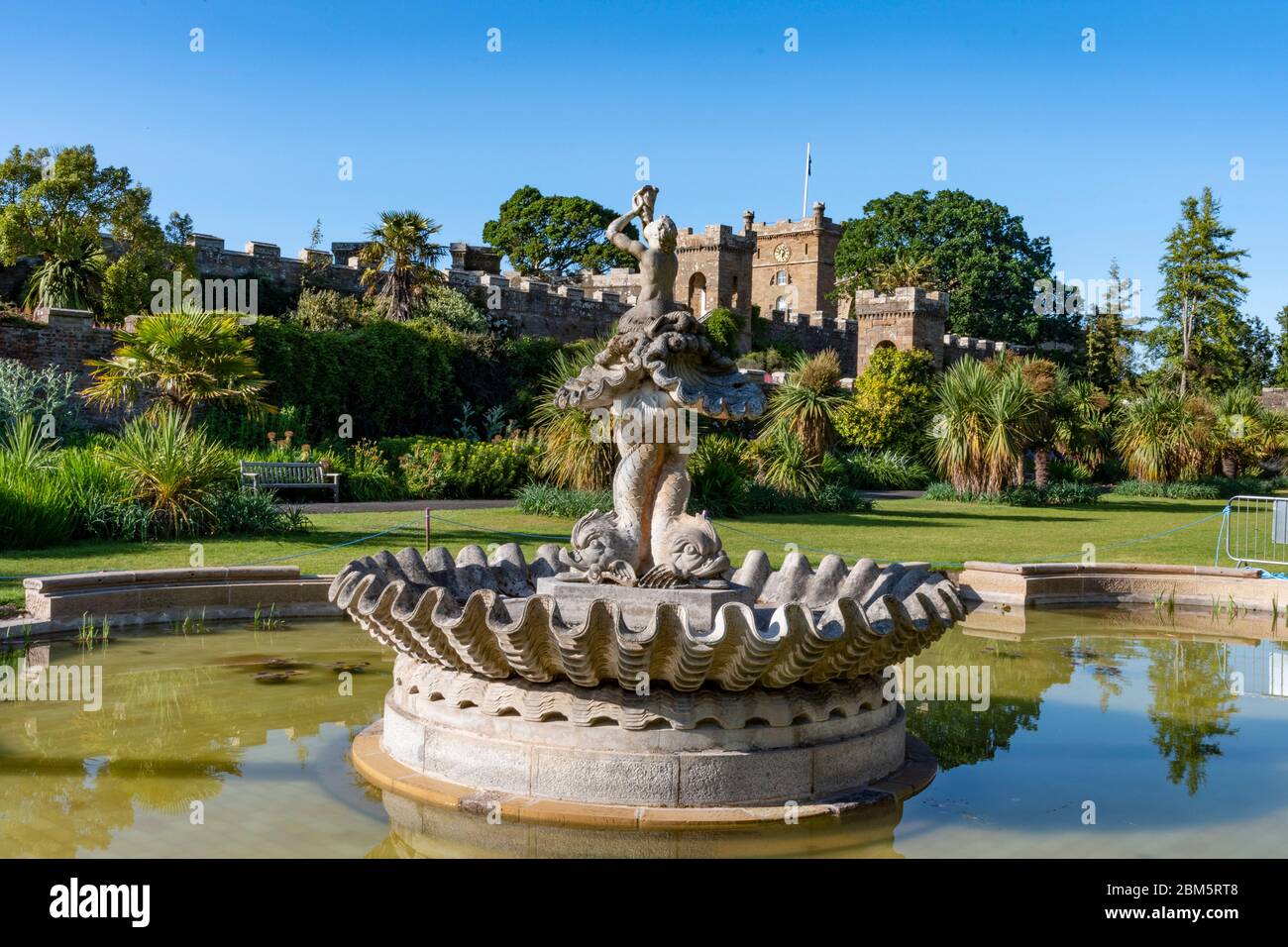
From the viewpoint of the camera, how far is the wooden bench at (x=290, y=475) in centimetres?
1788

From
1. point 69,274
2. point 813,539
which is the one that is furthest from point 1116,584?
point 69,274

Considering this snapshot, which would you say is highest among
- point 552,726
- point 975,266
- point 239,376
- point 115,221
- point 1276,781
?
point 975,266

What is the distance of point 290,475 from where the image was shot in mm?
18750

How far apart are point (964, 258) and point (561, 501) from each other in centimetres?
4552

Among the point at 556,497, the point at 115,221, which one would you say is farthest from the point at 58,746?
the point at 115,221

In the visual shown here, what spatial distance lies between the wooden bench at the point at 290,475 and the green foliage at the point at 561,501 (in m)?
3.32

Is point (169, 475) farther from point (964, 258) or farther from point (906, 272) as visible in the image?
point (964, 258)

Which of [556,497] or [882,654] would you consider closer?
[882,654]

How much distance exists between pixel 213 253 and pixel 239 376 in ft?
55.3

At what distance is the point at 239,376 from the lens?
16172 mm

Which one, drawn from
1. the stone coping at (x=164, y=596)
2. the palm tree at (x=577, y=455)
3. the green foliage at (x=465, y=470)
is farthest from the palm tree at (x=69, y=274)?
the stone coping at (x=164, y=596)

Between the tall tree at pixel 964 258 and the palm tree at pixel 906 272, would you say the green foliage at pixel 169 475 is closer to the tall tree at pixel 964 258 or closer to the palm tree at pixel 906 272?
the palm tree at pixel 906 272

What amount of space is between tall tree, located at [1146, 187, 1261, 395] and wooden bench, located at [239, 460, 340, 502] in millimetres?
37455
